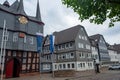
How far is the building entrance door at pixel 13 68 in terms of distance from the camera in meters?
25.0

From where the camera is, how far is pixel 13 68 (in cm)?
2655

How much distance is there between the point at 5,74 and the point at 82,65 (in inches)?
906

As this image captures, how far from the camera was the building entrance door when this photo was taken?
2504 cm

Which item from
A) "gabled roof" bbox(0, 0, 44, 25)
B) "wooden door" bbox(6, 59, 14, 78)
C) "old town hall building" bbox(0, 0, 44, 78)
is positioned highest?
"gabled roof" bbox(0, 0, 44, 25)

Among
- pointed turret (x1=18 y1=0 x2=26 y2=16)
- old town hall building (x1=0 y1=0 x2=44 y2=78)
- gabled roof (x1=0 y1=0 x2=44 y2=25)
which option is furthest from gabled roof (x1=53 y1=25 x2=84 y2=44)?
pointed turret (x1=18 y1=0 x2=26 y2=16)

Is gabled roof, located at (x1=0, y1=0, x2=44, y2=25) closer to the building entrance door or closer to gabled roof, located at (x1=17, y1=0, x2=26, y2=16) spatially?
gabled roof, located at (x1=17, y1=0, x2=26, y2=16)

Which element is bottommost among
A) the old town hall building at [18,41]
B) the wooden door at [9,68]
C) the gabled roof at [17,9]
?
the wooden door at [9,68]

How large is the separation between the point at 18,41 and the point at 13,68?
5231 millimetres

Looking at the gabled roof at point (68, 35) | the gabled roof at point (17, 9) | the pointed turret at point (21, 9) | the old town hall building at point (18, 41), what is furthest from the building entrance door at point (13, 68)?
the gabled roof at point (68, 35)

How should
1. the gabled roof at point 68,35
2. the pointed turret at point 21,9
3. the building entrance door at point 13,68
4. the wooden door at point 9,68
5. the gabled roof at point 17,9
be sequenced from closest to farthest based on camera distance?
the wooden door at point 9,68 < the building entrance door at point 13,68 < the gabled roof at point 17,9 < the pointed turret at point 21,9 < the gabled roof at point 68,35

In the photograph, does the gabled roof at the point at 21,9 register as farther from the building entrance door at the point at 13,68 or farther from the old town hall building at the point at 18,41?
the building entrance door at the point at 13,68

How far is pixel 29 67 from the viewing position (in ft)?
90.0

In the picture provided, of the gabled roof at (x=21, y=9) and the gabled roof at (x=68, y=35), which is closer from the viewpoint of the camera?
the gabled roof at (x=21, y=9)

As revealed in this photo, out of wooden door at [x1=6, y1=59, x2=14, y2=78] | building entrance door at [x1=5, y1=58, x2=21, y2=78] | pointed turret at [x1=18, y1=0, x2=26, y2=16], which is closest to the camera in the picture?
wooden door at [x1=6, y1=59, x2=14, y2=78]
